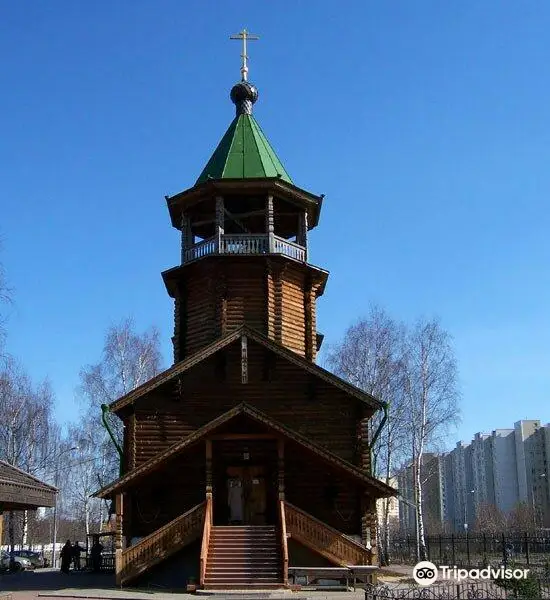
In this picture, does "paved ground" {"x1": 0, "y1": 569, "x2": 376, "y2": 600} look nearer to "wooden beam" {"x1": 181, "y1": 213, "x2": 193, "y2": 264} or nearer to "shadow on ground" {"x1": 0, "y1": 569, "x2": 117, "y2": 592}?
"shadow on ground" {"x1": 0, "y1": 569, "x2": 117, "y2": 592}

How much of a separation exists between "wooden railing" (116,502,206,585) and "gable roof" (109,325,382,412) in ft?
11.5

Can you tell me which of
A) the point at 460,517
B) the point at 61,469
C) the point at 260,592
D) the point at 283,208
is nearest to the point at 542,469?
the point at 460,517

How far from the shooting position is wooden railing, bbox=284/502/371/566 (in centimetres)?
1919

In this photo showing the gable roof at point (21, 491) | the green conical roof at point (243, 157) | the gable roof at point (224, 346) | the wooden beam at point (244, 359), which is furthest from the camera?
the green conical roof at point (243, 157)

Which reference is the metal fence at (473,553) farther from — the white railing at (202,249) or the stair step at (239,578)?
the white railing at (202,249)

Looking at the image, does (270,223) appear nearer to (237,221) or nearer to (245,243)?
(245,243)

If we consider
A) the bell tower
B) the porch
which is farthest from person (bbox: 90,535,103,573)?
the bell tower

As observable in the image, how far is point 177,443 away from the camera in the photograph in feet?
64.4

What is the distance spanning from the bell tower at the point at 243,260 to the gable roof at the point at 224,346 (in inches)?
30.9

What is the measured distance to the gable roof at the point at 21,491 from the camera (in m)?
10.6

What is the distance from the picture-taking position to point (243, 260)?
23969 mm

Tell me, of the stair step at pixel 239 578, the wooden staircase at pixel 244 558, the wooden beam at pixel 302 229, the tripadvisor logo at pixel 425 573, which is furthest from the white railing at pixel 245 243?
the tripadvisor logo at pixel 425 573

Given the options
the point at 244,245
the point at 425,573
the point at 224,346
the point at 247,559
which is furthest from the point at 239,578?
the point at 244,245

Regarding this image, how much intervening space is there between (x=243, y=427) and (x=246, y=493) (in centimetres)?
198
